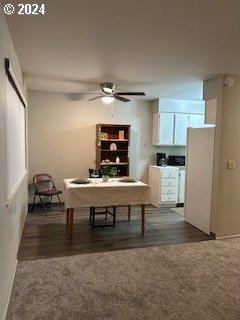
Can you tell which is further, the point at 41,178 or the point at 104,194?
the point at 41,178

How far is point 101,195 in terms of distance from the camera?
383 centimetres

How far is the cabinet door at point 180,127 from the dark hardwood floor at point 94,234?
1.85 m

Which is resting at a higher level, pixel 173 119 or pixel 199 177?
pixel 173 119

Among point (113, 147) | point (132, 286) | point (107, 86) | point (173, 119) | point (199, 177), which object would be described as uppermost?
point (107, 86)

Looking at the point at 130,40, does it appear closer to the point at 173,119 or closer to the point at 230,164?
the point at 230,164

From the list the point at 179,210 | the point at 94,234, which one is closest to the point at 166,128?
the point at 179,210

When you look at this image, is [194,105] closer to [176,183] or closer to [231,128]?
[176,183]

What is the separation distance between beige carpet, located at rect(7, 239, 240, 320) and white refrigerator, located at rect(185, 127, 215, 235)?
88cm

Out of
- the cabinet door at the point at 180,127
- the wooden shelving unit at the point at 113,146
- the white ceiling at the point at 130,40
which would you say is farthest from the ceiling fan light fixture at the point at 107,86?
the cabinet door at the point at 180,127

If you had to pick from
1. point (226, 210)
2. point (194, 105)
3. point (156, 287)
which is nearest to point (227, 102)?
point (226, 210)

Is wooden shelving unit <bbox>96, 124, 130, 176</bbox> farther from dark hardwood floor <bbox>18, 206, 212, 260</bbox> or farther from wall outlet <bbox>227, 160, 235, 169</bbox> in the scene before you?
wall outlet <bbox>227, 160, 235, 169</bbox>

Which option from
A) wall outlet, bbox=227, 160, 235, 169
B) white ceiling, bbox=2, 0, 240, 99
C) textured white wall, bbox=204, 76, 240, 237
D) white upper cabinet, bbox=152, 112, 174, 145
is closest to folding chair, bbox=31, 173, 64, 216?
white ceiling, bbox=2, 0, 240, 99

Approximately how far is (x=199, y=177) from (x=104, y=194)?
1674 millimetres

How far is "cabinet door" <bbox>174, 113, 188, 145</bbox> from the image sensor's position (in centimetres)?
611
